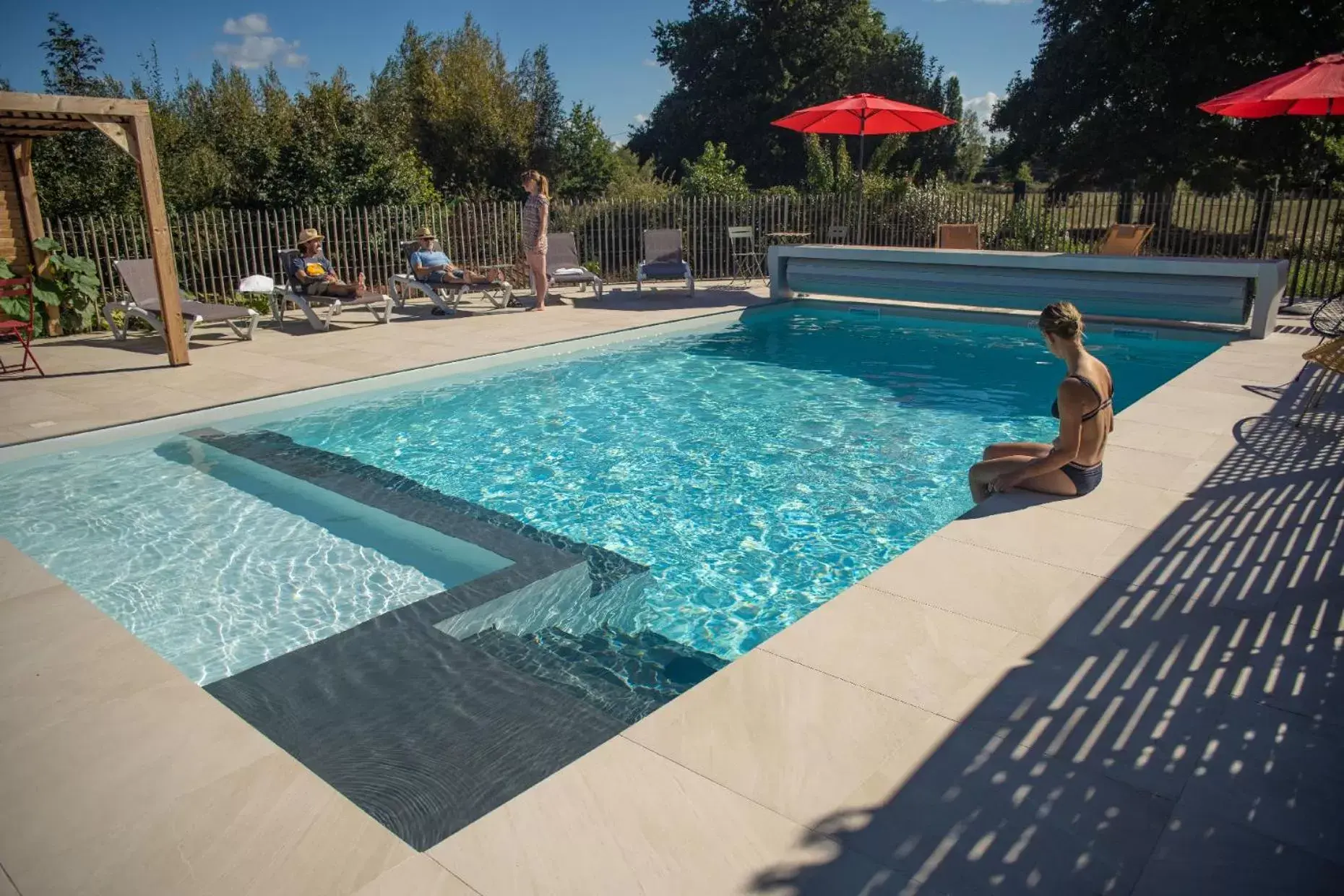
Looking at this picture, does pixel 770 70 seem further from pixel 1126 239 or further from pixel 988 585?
pixel 988 585

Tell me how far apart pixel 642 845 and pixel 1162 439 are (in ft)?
15.3

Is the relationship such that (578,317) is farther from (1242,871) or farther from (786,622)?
(1242,871)

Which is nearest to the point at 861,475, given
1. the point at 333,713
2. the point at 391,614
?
the point at 391,614

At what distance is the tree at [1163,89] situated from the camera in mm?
20172

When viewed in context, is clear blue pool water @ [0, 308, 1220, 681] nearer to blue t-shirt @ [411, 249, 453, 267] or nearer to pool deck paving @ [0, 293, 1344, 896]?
pool deck paving @ [0, 293, 1344, 896]

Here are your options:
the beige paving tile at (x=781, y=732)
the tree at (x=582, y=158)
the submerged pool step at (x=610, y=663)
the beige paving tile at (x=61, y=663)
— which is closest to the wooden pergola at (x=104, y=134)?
the beige paving tile at (x=61, y=663)

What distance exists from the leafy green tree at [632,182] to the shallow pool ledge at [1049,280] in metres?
7.47

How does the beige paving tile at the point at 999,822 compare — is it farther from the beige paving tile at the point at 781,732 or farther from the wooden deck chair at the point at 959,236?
the wooden deck chair at the point at 959,236

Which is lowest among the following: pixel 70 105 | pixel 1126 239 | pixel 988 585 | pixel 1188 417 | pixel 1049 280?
pixel 988 585

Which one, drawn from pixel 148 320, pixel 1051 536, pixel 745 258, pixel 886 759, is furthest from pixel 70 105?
pixel 745 258

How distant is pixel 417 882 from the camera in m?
2.04

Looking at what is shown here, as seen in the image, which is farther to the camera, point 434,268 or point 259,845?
point 434,268

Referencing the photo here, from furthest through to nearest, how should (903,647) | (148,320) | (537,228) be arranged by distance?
(537,228)
(148,320)
(903,647)

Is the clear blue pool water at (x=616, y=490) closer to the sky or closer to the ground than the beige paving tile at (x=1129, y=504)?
closer to the ground
